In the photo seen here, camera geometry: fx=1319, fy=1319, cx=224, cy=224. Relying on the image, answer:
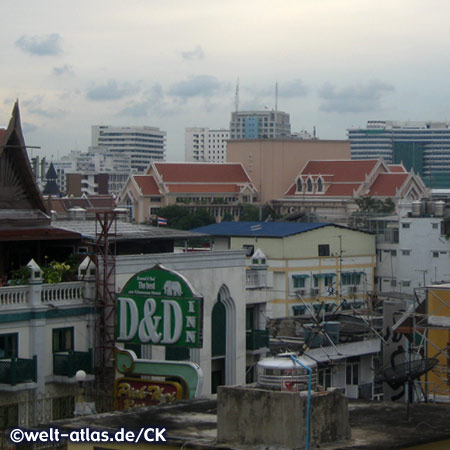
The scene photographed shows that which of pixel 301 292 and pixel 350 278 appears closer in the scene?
pixel 301 292

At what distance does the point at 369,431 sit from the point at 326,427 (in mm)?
1593

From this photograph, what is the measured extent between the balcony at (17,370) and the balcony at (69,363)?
87cm

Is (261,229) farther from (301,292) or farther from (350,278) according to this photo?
(350,278)

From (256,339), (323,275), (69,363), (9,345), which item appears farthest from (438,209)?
(9,345)

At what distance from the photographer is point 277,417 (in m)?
19.3

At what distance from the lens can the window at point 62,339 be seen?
105 ft

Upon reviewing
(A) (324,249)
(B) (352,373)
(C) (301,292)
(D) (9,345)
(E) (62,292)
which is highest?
(A) (324,249)

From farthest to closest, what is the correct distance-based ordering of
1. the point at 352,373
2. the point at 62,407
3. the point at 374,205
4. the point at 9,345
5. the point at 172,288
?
the point at 374,205
the point at 352,373
the point at 62,407
the point at 172,288
the point at 9,345

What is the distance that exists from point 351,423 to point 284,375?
2428mm

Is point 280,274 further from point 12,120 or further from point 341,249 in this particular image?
point 12,120

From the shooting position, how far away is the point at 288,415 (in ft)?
63.0

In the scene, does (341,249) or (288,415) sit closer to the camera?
(288,415)

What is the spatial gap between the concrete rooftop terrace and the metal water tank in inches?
38.2

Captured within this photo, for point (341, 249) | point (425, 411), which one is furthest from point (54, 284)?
point (341, 249)
